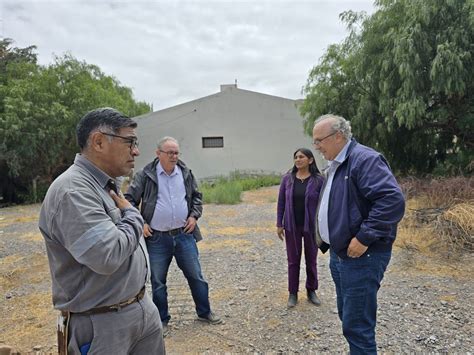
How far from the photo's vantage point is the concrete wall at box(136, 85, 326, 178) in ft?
59.7

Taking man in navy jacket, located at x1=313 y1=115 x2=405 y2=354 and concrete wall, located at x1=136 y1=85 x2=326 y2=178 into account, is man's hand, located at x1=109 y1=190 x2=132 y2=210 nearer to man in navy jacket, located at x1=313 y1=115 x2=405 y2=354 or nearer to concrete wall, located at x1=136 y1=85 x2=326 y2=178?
man in navy jacket, located at x1=313 y1=115 x2=405 y2=354

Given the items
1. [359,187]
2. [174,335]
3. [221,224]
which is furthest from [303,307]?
[221,224]

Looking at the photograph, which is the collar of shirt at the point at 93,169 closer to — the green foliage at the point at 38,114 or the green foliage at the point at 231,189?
the green foliage at the point at 231,189

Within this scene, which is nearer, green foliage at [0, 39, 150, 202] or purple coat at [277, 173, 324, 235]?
purple coat at [277, 173, 324, 235]

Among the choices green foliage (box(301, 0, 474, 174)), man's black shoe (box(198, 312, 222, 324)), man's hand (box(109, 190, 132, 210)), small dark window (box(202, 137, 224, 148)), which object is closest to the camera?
man's hand (box(109, 190, 132, 210))

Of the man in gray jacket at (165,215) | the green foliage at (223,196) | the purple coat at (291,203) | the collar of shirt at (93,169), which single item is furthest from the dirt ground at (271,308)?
the green foliage at (223,196)

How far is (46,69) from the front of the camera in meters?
15.0

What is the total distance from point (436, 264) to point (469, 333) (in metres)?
1.95

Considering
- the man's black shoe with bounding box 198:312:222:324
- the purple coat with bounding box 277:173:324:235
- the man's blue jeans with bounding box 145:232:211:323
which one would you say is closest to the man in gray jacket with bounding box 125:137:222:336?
the man's blue jeans with bounding box 145:232:211:323

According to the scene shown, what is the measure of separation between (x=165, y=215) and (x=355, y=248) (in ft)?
5.33

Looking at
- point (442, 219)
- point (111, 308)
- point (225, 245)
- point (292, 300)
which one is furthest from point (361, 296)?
point (225, 245)

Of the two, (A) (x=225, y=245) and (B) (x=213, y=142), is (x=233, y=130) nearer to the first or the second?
(B) (x=213, y=142)

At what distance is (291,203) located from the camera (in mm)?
3678

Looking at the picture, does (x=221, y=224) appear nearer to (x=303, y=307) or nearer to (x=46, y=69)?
(x=303, y=307)
